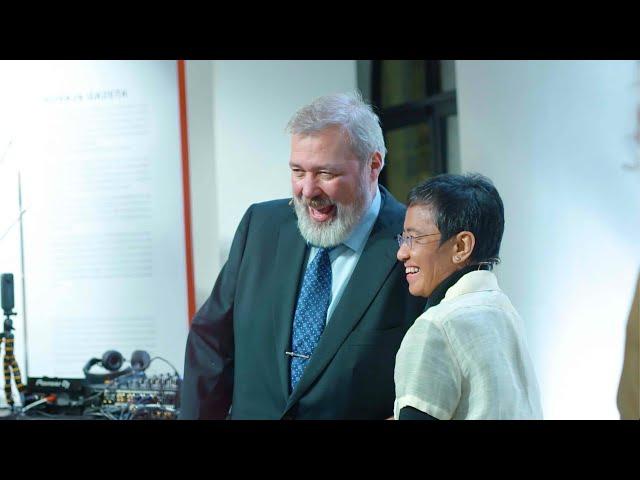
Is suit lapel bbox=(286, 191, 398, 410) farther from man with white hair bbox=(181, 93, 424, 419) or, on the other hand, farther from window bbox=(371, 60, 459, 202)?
window bbox=(371, 60, 459, 202)

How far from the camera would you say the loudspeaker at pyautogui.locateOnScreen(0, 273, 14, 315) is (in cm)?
338

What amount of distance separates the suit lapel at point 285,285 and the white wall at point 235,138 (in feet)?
3.51

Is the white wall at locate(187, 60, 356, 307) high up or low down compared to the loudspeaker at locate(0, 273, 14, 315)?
up

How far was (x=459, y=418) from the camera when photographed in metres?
2.01

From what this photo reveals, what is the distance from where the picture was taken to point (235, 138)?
3725 millimetres

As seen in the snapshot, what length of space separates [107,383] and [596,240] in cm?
196

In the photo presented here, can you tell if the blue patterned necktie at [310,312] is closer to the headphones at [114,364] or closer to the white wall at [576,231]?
the white wall at [576,231]

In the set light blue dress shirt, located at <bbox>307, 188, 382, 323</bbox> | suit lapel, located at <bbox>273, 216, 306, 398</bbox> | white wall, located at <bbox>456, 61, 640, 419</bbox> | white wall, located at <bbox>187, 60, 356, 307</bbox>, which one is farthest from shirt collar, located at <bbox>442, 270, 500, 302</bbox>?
white wall, located at <bbox>187, 60, 356, 307</bbox>

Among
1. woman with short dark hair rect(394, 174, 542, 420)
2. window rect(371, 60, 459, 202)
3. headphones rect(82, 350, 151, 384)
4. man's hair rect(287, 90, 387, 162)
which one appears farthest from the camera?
window rect(371, 60, 459, 202)

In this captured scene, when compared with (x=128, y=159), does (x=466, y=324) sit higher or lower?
lower

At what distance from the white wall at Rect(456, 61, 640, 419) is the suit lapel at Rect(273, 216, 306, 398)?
0.86 m

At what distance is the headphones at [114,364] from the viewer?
3424 mm
